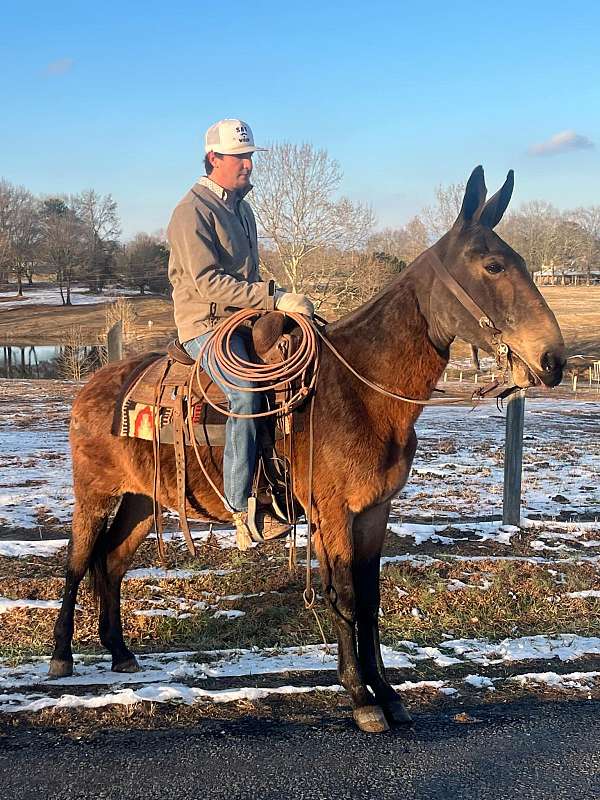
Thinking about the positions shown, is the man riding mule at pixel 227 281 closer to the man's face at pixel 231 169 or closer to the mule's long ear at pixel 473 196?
the man's face at pixel 231 169

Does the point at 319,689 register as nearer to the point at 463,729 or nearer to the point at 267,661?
the point at 267,661

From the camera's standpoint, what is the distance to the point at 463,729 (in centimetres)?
374

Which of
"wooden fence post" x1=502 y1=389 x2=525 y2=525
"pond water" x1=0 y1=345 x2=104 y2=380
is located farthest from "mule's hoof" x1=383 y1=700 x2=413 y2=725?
"pond water" x1=0 y1=345 x2=104 y2=380

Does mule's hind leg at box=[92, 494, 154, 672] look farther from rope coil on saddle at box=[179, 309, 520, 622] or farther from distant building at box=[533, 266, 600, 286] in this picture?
distant building at box=[533, 266, 600, 286]

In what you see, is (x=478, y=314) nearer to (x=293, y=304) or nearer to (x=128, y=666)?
(x=293, y=304)

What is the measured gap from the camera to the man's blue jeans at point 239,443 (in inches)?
159

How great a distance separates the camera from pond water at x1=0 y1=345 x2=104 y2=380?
1098 inches

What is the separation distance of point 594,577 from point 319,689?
3010 mm

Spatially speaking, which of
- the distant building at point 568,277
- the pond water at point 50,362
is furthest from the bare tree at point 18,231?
the distant building at point 568,277

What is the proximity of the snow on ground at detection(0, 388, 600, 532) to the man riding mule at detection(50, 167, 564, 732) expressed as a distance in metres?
Answer: 3.06

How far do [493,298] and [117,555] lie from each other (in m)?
2.98

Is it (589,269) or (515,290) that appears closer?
(515,290)

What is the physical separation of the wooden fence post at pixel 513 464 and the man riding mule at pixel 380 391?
3.66m

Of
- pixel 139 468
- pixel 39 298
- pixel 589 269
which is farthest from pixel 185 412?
pixel 589 269
